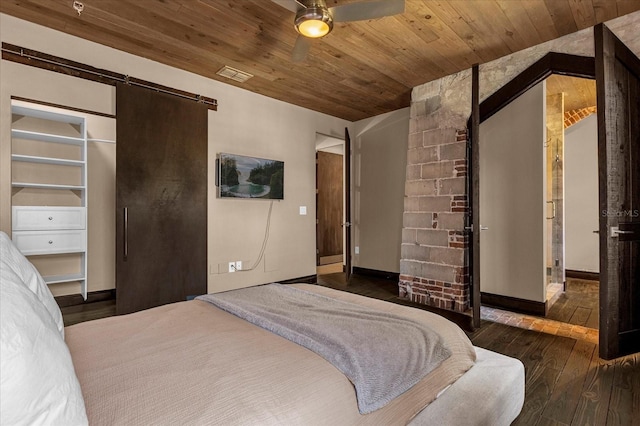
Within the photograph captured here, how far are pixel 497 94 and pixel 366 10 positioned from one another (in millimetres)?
1883

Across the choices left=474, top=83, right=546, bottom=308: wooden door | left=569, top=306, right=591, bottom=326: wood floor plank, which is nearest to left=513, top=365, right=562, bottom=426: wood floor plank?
left=569, top=306, right=591, bottom=326: wood floor plank

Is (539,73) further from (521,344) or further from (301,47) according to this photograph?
(521,344)

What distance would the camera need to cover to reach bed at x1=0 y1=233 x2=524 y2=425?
65cm

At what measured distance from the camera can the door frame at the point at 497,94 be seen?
284 centimetres

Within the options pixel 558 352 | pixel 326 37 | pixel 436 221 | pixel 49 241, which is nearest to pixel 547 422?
pixel 558 352

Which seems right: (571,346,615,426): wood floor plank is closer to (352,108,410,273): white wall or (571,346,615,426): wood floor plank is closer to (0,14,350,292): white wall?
(352,108,410,273): white wall

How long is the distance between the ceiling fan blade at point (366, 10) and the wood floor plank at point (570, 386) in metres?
2.58

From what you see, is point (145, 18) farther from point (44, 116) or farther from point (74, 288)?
point (74, 288)

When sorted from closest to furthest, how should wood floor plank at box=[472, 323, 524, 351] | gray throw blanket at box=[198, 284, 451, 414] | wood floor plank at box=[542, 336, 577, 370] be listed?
gray throw blanket at box=[198, 284, 451, 414]
wood floor plank at box=[542, 336, 577, 370]
wood floor plank at box=[472, 323, 524, 351]

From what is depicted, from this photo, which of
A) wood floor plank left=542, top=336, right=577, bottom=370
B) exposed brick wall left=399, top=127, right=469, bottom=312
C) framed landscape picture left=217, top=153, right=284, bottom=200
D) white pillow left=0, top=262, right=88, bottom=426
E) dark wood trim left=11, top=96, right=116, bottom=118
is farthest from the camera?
framed landscape picture left=217, top=153, right=284, bottom=200

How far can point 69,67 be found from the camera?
2.99 metres

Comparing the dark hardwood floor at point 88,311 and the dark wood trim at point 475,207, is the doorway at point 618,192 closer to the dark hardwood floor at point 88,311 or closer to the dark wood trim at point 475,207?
the dark wood trim at point 475,207

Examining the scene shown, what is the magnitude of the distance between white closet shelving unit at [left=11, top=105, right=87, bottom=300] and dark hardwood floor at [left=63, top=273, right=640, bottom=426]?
2.20 ft

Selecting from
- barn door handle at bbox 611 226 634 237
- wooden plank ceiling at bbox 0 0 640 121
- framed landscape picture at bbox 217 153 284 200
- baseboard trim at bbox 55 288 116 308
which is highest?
wooden plank ceiling at bbox 0 0 640 121
